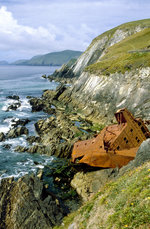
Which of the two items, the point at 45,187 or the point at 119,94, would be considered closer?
the point at 45,187

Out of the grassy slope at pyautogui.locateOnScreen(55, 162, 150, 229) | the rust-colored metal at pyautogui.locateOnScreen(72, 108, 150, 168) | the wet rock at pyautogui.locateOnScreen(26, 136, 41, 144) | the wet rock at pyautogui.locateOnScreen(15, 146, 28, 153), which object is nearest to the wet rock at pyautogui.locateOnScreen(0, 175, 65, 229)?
the grassy slope at pyautogui.locateOnScreen(55, 162, 150, 229)

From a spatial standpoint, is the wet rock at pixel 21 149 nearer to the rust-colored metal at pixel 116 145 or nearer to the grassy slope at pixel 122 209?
the rust-colored metal at pixel 116 145

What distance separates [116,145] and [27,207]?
1192cm

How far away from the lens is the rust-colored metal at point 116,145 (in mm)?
19703

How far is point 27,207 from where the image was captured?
14500 millimetres

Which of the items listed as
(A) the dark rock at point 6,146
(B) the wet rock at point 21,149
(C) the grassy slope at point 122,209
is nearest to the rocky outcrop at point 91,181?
(C) the grassy slope at point 122,209

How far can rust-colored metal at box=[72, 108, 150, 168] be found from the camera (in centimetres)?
1970

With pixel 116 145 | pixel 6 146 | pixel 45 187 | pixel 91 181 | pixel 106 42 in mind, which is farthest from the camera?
pixel 106 42

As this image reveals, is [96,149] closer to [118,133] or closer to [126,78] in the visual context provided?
[118,133]

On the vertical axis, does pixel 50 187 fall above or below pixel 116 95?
below

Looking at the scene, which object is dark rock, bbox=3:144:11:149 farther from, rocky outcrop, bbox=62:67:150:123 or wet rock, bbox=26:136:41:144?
rocky outcrop, bbox=62:67:150:123

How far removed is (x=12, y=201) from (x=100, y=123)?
29464mm

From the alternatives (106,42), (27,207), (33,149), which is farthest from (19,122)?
(106,42)

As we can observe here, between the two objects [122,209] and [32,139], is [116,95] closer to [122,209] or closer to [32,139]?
[32,139]
